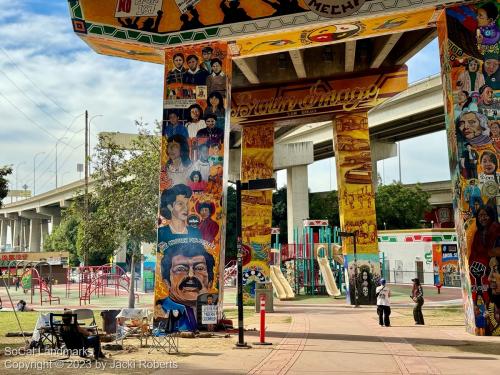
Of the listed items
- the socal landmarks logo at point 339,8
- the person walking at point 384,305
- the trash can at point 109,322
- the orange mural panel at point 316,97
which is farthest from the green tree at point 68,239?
the socal landmarks logo at point 339,8

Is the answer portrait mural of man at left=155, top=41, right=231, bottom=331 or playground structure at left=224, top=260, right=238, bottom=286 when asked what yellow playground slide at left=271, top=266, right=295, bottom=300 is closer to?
playground structure at left=224, top=260, right=238, bottom=286

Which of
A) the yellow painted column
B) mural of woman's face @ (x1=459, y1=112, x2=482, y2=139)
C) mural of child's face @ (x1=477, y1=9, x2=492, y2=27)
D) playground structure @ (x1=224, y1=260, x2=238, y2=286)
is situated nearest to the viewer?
mural of woman's face @ (x1=459, y1=112, x2=482, y2=139)

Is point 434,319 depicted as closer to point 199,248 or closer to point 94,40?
point 199,248

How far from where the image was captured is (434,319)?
1855 cm

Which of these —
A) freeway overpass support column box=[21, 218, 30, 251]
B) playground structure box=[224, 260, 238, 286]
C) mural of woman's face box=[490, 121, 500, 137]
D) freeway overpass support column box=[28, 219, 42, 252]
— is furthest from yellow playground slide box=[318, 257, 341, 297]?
freeway overpass support column box=[21, 218, 30, 251]

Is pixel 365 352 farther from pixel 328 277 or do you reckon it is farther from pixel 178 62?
pixel 328 277

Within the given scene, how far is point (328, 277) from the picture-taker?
31.9 metres

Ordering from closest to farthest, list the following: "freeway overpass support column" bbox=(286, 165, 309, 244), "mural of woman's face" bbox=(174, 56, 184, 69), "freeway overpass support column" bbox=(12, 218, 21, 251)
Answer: "mural of woman's face" bbox=(174, 56, 184, 69), "freeway overpass support column" bbox=(286, 165, 309, 244), "freeway overpass support column" bbox=(12, 218, 21, 251)

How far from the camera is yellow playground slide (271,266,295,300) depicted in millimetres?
29719

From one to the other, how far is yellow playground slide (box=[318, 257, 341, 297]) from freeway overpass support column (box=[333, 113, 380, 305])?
4.83 meters

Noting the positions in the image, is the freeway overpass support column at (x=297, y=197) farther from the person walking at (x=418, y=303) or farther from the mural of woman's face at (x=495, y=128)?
the mural of woman's face at (x=495, y=128)

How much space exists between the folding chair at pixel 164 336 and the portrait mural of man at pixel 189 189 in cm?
24

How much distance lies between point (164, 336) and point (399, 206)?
52371mm

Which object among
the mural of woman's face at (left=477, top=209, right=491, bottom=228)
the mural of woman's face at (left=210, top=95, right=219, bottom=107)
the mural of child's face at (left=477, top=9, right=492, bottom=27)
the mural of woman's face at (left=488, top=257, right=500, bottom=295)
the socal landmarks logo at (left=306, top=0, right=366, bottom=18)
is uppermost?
the socal landmarks logo at (left=306, top=0, right=366, bottom=18)
